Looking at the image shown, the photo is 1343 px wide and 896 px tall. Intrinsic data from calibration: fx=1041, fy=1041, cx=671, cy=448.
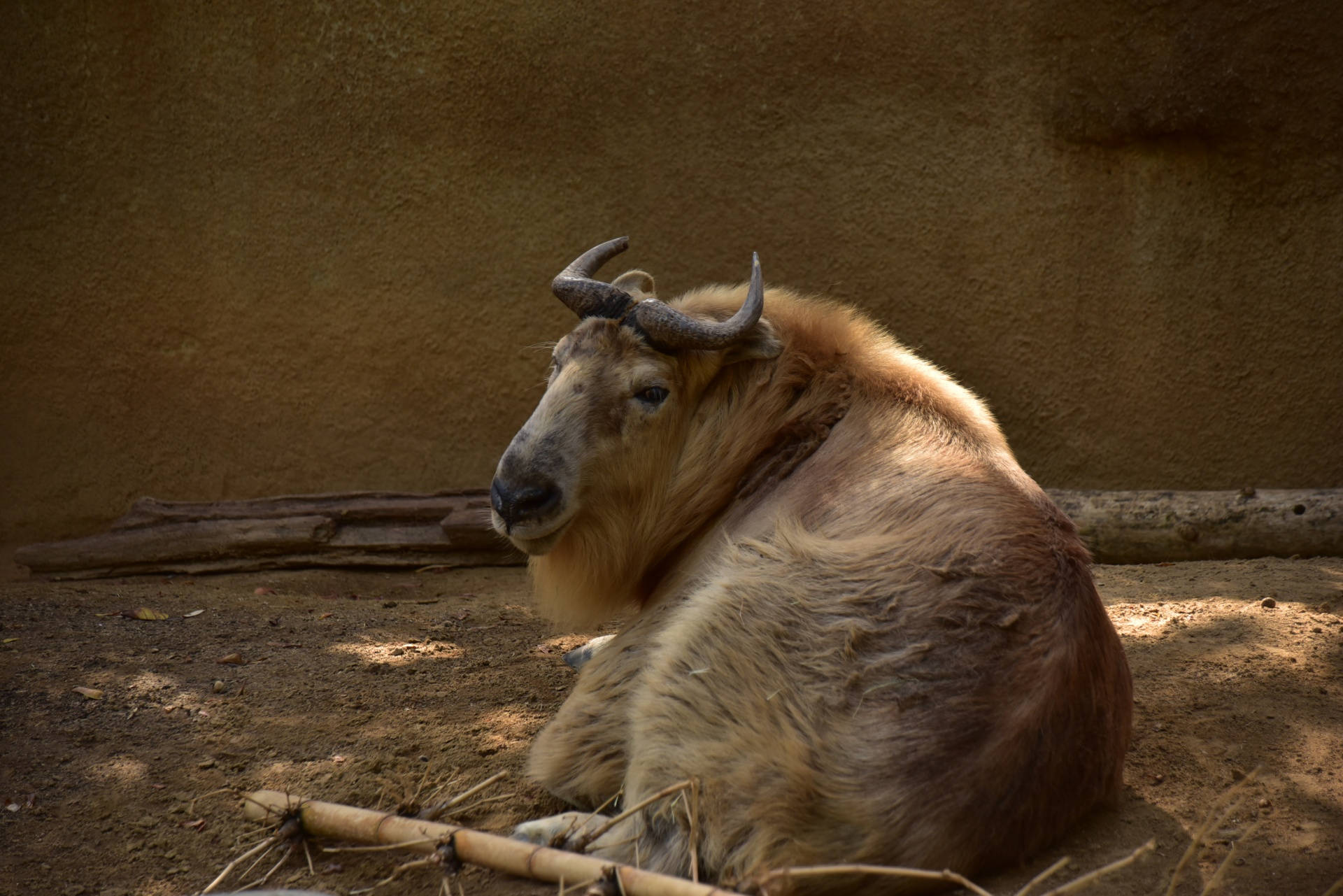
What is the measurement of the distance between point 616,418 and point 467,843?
1345 millimetres

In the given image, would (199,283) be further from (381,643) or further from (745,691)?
(745,691)

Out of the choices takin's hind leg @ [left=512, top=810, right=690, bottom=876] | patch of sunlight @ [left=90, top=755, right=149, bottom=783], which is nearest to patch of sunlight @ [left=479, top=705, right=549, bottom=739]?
takin's hind leg @ [left=512, top=810, right=690, bottom=876]

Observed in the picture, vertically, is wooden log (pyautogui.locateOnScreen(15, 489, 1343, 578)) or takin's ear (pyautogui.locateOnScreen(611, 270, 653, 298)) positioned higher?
takin's ear (pyautogui.locateOnScreen(611, 270, 653, 298))

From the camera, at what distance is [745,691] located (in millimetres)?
2453

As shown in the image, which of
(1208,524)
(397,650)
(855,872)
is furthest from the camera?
(1208,524)

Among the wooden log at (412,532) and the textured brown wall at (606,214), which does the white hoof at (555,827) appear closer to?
the wooden log at (412,532)

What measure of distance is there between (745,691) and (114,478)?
189 inches

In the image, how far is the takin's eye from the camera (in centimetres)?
332

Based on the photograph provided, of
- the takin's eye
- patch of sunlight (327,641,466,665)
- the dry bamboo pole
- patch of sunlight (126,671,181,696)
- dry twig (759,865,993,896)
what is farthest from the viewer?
patch of sunlight (327,641,466,665)

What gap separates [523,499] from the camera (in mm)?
3076

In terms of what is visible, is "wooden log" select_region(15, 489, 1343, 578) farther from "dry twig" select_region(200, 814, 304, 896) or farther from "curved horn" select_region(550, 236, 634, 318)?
"dry twig" select_region(200, 814, 304, 896)

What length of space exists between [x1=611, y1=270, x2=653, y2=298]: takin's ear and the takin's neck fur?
19.8 inches

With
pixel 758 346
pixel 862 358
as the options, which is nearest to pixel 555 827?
pixel 758 346

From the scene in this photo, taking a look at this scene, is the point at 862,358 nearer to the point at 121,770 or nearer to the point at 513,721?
the point at 513,721
